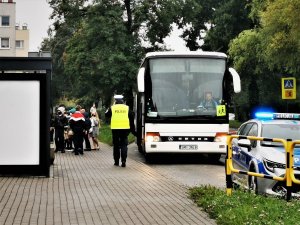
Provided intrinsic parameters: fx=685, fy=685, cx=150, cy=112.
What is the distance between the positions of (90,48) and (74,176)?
40.0 meters

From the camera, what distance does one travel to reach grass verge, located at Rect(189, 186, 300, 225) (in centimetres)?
835

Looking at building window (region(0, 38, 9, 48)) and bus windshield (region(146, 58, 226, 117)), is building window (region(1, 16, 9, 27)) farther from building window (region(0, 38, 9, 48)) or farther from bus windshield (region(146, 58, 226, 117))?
bus windshield (region(146, 58, 226, 117))

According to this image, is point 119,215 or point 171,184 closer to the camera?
point 119,215

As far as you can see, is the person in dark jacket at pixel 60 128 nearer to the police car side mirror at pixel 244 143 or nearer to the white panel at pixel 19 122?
→ the white panel at pixel 19 122

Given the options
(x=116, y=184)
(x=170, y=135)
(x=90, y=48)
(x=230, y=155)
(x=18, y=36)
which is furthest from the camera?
(x=18, y=36)

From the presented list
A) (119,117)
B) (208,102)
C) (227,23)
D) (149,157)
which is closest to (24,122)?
(119,117)

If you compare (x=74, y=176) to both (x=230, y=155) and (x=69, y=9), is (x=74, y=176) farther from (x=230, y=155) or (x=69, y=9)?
(x=69, y=9)

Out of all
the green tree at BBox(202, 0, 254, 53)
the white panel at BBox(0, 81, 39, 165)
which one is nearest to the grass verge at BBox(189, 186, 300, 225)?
the white panel at BBox(0, 81, 39, 165)

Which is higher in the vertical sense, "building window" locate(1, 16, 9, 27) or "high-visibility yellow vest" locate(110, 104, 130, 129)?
"building window" locate(1, 16, 9, 27)

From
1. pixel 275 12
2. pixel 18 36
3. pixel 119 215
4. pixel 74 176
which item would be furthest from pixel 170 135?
pixel 18 36

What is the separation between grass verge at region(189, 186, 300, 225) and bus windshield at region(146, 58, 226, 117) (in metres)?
8.91

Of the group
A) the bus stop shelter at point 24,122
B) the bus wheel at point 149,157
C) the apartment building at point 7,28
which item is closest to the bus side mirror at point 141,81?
the bus wheel at point 149,157

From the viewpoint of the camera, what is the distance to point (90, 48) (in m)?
54.6

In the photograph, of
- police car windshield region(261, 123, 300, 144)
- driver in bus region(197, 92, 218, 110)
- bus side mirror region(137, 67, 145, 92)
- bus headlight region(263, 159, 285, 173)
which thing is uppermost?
bus side mirror region(137, 67, 145, 92)
